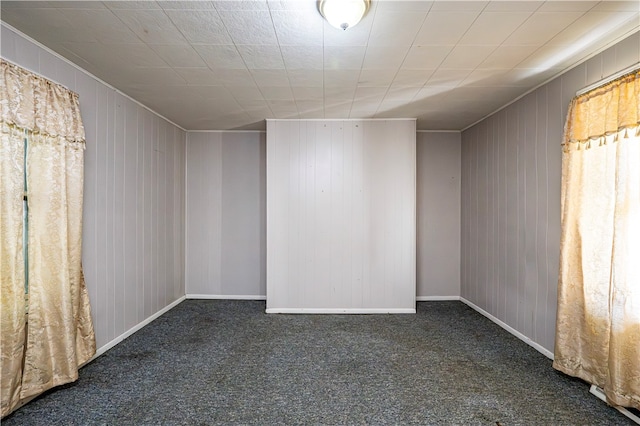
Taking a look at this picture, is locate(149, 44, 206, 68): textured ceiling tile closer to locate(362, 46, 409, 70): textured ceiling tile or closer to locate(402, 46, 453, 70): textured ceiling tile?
locate(362, 46, 409, 70): textured ceiling tile

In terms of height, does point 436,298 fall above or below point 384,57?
below

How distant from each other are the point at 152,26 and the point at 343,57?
1.30 metres

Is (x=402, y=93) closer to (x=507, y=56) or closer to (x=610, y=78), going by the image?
(x=507, y=56)

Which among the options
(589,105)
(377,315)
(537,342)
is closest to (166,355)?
(377,315)

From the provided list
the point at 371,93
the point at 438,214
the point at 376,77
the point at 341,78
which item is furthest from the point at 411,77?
the point at 438,214

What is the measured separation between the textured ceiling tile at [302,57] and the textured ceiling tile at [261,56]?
2.1 inches

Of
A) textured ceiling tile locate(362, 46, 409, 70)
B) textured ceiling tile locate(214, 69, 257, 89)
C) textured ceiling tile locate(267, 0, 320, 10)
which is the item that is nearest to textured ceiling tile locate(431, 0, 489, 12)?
textured ceiling tile locate(362, 46, 409, 70)

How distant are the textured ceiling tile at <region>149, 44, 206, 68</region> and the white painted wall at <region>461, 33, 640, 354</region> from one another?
2.97 m

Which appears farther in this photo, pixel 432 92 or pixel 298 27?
pixel 432 92

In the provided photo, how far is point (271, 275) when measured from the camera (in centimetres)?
407

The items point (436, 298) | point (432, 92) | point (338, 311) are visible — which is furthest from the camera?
point (436, 298)

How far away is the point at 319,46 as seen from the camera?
221cm

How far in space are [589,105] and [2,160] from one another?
154 inches

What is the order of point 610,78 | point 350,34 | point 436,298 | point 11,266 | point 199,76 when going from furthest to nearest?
point 436,298 < point 199,76 < point 610,78 < point 350,34 < point 11,266
